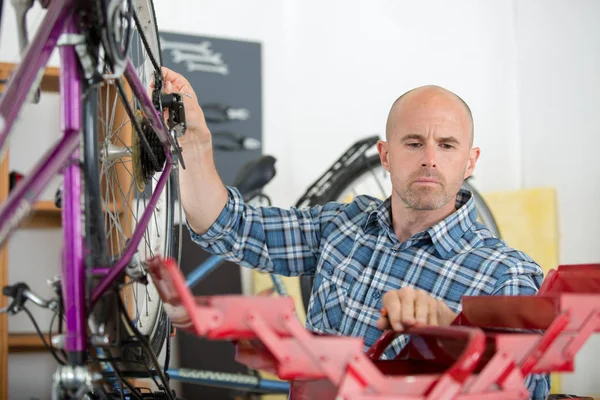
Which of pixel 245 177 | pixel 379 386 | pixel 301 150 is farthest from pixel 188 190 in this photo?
pixel 301 150

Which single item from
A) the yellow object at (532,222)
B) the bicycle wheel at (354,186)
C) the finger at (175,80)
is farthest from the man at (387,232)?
the yellow object at (532,222)

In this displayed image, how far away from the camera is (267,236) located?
5.11 ft

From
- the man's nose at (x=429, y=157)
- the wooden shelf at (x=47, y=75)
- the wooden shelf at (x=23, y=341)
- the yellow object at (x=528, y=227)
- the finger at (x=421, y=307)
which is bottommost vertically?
the wooden shelf at (x=23, y=341)

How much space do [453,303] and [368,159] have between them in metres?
1.39

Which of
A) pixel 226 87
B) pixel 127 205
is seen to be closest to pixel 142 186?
pixel 127 205

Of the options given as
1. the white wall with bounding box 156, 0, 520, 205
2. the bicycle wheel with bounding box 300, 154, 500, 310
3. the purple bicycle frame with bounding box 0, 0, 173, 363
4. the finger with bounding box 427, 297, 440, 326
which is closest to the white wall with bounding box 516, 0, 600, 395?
the white wall with bounding box 156, 0, 520, 205

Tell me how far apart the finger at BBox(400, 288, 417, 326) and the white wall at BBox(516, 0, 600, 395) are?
2.00 meters

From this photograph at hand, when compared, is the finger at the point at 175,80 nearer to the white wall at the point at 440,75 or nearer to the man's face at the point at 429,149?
the man's face at the point at 429,149

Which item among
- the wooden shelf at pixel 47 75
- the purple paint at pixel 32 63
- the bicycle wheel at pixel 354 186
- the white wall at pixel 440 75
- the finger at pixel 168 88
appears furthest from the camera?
the white wall at pixel 440 75

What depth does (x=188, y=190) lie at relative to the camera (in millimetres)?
1453

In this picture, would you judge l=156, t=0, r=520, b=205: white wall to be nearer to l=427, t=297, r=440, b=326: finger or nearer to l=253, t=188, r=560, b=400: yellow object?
l=253, t=188, r=560, b=400: yellow object

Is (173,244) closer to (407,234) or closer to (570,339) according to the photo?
(407,234)

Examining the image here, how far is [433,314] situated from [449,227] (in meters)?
0.48

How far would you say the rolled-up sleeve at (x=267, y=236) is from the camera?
4.92ft
